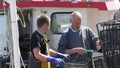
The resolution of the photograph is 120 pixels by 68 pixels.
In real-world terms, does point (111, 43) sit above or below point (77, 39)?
above

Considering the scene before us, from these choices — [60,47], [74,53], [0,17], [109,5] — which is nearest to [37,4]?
[0,17]

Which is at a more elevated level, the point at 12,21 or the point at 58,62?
the point at 12,21

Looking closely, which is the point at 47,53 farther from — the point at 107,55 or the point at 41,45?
the point at 107,55

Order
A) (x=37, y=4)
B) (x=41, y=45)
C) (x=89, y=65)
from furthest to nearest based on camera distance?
1. (x=37, y=4)
2. (x=41, y=45)
3. (x=89, y=65)

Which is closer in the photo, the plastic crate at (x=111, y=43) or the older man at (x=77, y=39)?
the plastic crate at (x=111, y=43)

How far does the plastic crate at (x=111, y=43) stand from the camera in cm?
303

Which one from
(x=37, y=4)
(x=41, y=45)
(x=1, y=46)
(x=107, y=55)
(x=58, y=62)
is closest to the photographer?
(x=107, y=55)

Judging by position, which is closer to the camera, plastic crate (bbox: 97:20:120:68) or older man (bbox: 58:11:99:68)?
plastic crate (bbox: 97:20:120:68)

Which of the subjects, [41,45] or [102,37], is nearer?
[102,37]

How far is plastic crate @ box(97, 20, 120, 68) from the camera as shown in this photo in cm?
303

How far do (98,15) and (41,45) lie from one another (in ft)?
7.35

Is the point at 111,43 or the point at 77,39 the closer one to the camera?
the point at 111,43

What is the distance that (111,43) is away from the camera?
3.05 meters

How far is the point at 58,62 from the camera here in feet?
12.2
